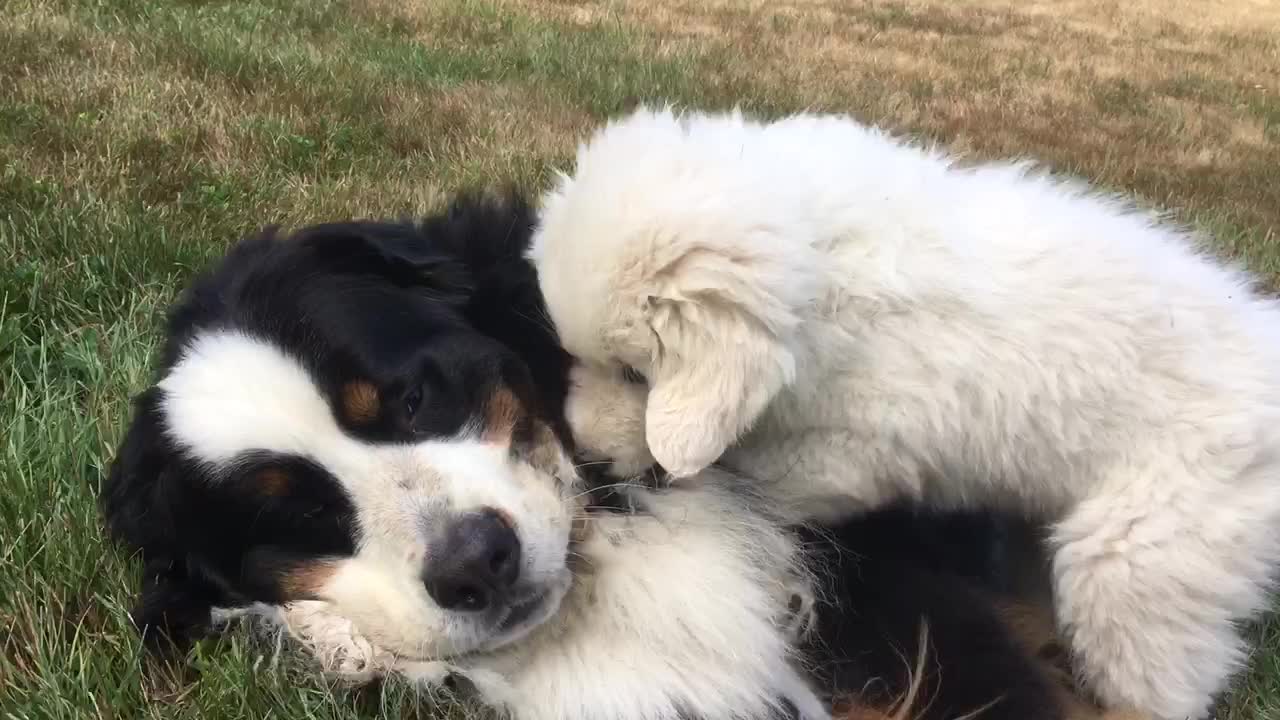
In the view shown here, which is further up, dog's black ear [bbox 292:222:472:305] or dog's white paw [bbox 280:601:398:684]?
dog's black ear [bbox 292:222:472:305]

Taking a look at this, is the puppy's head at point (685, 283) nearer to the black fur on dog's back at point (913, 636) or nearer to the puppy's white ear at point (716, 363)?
the puppy's white ear at point (716, 363)

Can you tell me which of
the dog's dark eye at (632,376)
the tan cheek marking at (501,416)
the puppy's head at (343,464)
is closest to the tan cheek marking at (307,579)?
the puppy's head at (343,464)

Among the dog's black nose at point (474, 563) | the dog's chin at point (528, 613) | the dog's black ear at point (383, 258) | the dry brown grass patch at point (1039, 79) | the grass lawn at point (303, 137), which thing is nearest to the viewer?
the dog's black nose at point (474, 563)

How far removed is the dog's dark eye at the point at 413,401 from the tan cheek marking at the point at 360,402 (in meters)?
0.05

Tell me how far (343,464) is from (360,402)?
12 centimetres

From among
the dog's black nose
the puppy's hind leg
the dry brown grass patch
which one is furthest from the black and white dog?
the dry brown grass patch

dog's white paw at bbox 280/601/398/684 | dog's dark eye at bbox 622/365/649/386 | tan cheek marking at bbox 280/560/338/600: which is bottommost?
dog's white paw at bbox 280/601/398/684

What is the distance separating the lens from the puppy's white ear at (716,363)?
1868mm

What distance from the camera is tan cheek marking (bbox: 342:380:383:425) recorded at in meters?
1.80

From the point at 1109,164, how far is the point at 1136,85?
3.62 metres

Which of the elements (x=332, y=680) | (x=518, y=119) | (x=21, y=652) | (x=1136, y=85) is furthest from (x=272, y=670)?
(x=1136, y=85)

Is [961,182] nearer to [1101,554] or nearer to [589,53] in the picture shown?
[1101,554]

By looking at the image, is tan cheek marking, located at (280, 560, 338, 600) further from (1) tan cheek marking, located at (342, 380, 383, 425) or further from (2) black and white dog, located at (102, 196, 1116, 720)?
(1) tan cheek marking, located at (342, 380, 383, 425)

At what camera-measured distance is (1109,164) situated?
21.5 feet
